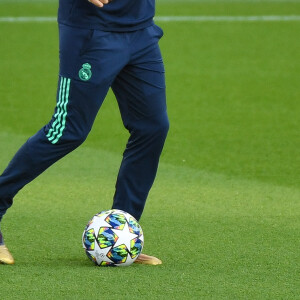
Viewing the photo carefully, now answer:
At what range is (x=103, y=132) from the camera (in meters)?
10.5

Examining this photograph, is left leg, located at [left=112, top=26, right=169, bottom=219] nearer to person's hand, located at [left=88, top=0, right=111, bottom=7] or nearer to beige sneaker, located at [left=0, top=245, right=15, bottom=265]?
person's hand, located at [left=88, top=0, right=111, bottom=7]

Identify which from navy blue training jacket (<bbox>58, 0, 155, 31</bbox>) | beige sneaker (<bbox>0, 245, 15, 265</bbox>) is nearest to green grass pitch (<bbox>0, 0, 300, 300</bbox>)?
beige sneaker (<bbox>0, 245, 15, 265</bbox>)

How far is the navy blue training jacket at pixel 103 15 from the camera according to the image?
510cm

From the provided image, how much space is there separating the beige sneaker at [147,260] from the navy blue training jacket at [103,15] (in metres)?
1.13

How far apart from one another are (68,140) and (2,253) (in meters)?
0.68

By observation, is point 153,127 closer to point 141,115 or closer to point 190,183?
point 141,115

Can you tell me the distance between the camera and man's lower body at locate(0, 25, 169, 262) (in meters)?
5.12

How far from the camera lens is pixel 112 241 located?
17.1 feet

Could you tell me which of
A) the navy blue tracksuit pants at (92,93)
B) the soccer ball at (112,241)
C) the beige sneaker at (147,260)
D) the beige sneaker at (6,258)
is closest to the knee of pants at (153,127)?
the navy blue tracksuit pants at (92,93)

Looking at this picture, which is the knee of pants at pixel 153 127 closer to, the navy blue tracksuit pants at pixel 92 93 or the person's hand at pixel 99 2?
→ the navy blue tracksuit pants at pixel 92 93

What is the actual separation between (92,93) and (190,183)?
9.25ft

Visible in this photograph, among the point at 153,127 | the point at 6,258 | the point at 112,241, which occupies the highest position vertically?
the point at 153,127

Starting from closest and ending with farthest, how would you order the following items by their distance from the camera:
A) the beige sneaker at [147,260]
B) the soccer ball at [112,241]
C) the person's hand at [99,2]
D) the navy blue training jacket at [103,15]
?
the person's hand at [99,2] < the navy blue training jacket at [103,15] < the soccer ball at [112,241] < the beige sneaker at [147,260]

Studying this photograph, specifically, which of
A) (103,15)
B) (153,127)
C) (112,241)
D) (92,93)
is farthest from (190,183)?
(103,15)
